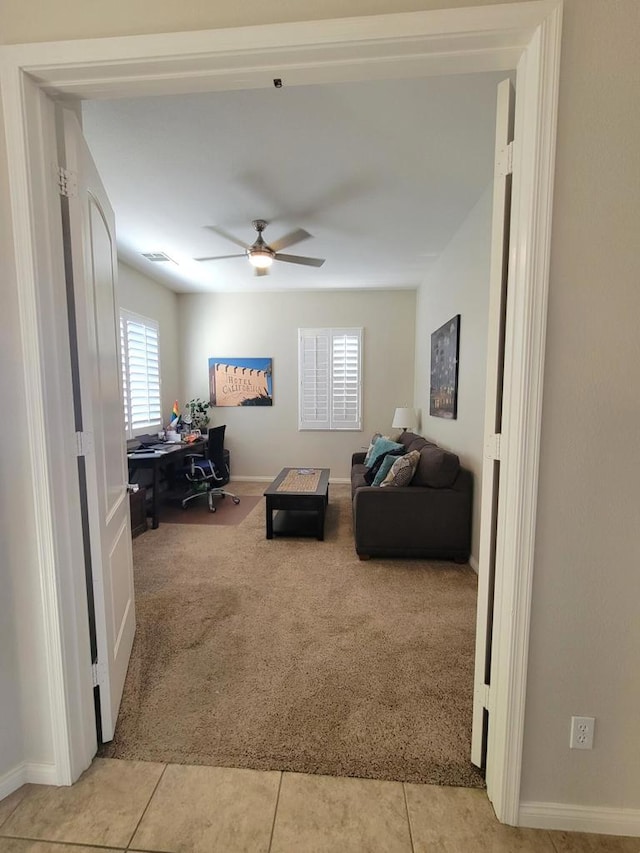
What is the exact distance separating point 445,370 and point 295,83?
289cm

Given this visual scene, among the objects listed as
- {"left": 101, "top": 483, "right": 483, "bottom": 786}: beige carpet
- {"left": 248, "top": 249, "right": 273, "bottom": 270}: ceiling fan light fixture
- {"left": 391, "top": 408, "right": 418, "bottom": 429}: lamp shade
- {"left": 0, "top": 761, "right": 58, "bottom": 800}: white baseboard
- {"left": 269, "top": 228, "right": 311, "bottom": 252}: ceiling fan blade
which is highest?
{"left": 269, "top": 228, "right": 311, "bottom": 252}: ceiling fan blade

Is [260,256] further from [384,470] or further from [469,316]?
[384,470]

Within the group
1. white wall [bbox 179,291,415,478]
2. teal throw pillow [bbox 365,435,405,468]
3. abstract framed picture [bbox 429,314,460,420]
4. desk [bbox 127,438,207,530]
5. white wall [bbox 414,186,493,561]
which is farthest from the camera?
white wall [bbox 179,291,415,478]

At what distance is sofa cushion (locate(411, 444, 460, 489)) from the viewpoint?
9.48 feet

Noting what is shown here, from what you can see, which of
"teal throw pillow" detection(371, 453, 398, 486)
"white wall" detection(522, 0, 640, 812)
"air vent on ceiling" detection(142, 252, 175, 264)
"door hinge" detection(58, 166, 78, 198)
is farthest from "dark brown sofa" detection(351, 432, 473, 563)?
"air vent on ceiling" detection(142, 252, 175, 264)

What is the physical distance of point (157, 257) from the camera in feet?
13.1

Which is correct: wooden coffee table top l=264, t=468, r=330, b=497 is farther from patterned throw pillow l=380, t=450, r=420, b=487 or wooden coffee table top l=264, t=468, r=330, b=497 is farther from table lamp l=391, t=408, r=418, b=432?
table lamp l=391, t=408, r=418, b=432

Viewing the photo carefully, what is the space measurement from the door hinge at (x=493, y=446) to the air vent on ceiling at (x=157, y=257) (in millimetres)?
3982

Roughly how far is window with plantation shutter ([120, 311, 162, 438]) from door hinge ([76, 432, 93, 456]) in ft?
9.71

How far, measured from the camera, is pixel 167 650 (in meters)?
1.96

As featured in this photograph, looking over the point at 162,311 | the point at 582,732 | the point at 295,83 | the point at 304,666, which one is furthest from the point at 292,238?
the point at 582,732

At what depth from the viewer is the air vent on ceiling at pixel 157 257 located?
3.87 m

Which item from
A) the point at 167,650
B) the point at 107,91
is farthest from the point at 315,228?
the point at 167,650

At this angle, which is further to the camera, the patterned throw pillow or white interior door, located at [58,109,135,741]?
the patterned throw pillow
